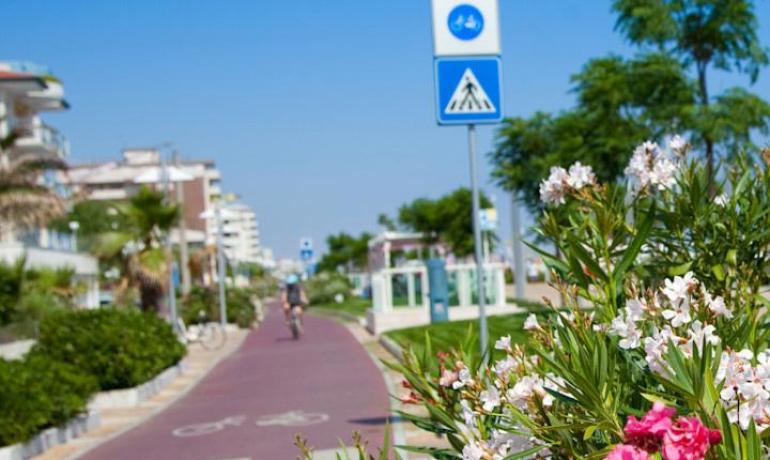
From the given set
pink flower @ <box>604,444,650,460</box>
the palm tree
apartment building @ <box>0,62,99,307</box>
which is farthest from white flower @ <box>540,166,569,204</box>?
apartment building @ <box>0,62,99,307</box>

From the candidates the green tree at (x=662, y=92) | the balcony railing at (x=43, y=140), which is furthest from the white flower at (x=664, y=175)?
the balcony railing at (x=43, y=140)

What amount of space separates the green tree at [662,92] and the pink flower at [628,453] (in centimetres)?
1908

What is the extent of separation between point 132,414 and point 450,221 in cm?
5420

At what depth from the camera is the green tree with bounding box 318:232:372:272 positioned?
113506 mm

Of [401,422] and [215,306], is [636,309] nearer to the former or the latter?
[401,422]

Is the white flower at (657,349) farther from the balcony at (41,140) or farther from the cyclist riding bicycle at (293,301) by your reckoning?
the balcony at (41,140)

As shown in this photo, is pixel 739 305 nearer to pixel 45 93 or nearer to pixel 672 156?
pixel 672 156

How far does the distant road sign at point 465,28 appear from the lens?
6.51 meters

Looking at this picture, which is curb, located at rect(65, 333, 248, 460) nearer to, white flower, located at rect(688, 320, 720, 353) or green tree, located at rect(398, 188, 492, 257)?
white flower, located at rect(688, 320, 720, 353)

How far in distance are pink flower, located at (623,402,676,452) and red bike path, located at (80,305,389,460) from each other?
22.8ft

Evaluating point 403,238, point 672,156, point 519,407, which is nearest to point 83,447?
point 672,156

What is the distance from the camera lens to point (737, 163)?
458 centimetres

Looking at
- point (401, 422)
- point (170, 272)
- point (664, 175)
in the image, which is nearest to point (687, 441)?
point (664, 175)

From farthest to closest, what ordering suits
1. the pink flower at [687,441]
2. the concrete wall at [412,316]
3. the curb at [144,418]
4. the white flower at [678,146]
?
1. the concrete wall at [412,316]
2. the curb at [144,418]
3. the white flower at [678,146]
4. the pink flower at [687,441]
